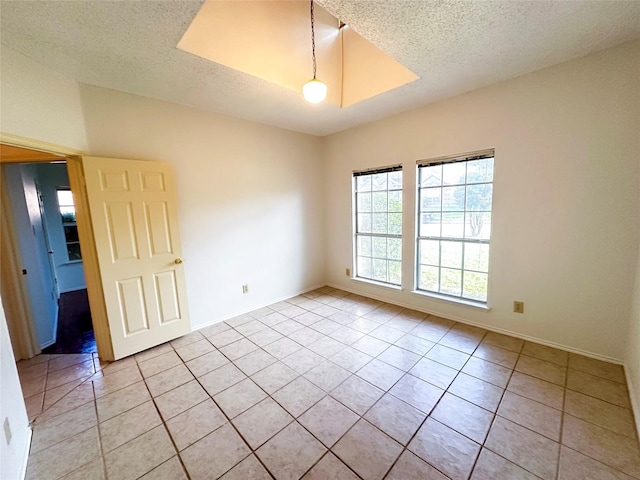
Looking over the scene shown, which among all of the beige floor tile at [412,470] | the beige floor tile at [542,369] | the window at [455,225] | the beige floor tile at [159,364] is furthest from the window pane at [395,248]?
the beige floor tile at [159,364]

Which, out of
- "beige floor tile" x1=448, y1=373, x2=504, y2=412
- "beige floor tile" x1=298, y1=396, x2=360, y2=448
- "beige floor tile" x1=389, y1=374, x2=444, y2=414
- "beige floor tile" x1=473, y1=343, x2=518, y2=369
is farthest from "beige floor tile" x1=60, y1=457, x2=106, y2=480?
"beige floor tile" x1=473, y1=343, x2=518, y2=369

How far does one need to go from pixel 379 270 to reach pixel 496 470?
271cm

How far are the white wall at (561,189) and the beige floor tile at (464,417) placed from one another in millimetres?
1378

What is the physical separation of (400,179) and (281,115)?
1810 mm

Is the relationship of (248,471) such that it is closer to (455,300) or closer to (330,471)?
(330,471)

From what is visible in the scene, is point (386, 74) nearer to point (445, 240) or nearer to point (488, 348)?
point (445, 240)

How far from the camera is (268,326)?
3152mm

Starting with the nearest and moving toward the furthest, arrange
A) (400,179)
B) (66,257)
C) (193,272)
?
1. (193,272)
2. (400,179)
3. (66,257)

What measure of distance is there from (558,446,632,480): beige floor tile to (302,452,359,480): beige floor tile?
1108mm

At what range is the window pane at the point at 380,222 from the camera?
3.80 m

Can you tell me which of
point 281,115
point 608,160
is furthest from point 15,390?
point 608,160

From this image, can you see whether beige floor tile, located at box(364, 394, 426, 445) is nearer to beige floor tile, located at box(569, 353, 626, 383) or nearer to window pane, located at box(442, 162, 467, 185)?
beige floor tile, located at box(569, 353, 626, 383)

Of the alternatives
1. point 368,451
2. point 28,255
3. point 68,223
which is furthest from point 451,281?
A: point 68,223

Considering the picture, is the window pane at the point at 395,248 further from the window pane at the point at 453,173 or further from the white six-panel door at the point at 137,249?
the white six-panel door at the point at 137,249
